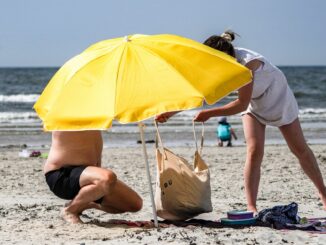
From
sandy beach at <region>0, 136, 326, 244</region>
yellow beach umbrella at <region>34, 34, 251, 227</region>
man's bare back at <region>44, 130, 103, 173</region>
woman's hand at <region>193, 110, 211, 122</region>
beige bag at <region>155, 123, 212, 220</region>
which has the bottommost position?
sandy beach at <region>0, 136, 326, 244</region>

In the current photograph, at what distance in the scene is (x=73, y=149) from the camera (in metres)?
5.57

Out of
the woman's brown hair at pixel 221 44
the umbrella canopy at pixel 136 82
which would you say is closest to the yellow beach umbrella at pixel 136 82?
the umbrella canopy at pixel 136 82

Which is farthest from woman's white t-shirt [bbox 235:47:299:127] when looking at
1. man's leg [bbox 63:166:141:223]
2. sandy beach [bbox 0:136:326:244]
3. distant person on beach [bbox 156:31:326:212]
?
man's leg [bbox 63:166:141:223]

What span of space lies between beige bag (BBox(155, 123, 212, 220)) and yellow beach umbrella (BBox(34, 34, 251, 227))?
69 centimetres

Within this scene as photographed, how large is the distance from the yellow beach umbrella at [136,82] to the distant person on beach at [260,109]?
40 cm

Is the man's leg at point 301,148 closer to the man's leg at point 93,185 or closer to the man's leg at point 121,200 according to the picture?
the man's leg at point 121,200

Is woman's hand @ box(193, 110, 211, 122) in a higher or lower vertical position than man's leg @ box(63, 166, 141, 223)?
higher

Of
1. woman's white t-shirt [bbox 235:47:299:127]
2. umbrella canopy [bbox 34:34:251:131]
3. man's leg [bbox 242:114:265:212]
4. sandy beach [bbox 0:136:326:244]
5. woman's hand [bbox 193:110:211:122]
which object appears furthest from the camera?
man's leg [bbox 242:114:265:212]

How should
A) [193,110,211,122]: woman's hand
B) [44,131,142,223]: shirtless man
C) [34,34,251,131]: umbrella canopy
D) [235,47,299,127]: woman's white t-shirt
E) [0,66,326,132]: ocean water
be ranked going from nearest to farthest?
[34,34,251,131]: umbrella canopy
[193,110,211,122]: woman's hand
[44,131,142,223]: shirtless man
[235,47,299,127]: woman's white t-shirt
[0,66,326,132]: ocean water

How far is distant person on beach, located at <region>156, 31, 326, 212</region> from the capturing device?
5.54 metres

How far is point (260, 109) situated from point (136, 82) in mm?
1351

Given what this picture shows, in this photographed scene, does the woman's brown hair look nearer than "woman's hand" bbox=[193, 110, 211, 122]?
No

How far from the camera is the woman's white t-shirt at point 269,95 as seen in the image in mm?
5694

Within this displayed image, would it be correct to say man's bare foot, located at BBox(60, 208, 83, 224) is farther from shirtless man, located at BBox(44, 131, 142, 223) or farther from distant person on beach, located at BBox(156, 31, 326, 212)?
distant person on beach, located at BBox(156, 31, 326, 212)
